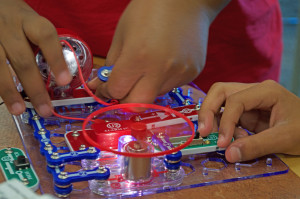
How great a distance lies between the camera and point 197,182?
0.69m

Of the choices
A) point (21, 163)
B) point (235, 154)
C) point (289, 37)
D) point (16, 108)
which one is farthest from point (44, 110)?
point (289, 37)

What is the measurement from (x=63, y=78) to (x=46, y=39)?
83mm

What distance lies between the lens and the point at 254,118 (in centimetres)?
85

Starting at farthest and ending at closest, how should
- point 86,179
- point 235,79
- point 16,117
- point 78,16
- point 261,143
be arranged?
1. point 235,79
2. point 78,16
3. point 16,117
4. point 261,143
5. point 86,179

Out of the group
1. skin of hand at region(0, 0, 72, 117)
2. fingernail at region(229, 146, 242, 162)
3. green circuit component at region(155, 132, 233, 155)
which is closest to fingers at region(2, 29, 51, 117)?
skin of hand at region(0, 0, 72, 117)

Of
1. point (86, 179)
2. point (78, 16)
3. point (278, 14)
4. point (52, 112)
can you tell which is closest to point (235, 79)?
point (278, 14)

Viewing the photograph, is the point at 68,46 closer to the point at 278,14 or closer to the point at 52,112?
the point at 52,112

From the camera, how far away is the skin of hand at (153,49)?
0.79 metres

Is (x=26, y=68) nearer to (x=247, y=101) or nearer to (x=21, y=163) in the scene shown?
(x=21, y=163)

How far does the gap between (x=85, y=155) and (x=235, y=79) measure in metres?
0.71

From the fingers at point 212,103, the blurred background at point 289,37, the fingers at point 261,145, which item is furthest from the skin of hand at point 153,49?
the blurred background at point 289,37

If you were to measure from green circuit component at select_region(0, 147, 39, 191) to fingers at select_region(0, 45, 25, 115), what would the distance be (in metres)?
0.11

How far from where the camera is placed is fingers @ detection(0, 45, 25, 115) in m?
0.79

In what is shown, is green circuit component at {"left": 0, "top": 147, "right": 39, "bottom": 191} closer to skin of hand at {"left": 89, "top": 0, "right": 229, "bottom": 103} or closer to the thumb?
skin of hand at {"left": 89, "top": 0, "right": 229, "bottom": 103}
